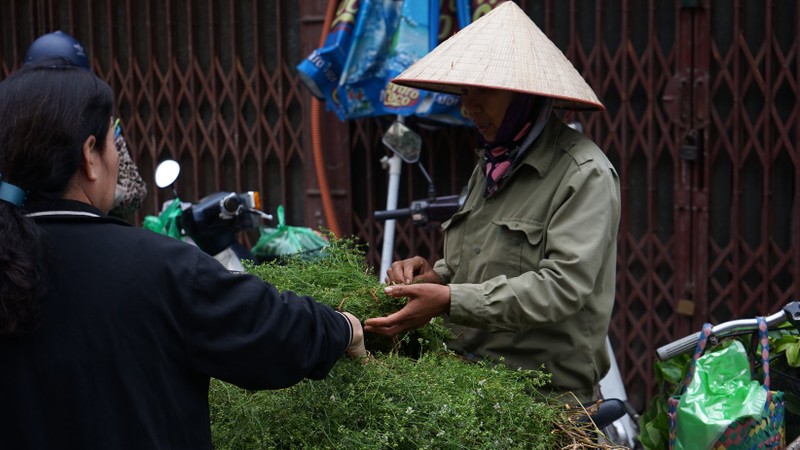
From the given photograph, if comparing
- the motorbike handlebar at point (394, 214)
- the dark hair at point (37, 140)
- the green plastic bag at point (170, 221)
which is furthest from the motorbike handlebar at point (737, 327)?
the green plastic bag at point (170, 221)

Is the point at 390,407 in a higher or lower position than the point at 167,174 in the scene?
lower

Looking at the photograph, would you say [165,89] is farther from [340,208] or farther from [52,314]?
[52,314]

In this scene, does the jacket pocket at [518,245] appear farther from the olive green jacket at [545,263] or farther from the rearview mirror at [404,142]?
the rearview mirror at [404,142]

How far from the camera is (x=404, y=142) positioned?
4703 mm

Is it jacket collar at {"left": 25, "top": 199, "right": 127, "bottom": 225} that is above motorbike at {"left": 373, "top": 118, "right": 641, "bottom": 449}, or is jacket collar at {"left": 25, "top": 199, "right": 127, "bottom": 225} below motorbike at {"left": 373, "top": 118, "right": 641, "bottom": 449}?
above

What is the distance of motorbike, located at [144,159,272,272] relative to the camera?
419 cm

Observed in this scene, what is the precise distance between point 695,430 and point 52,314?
1626mm

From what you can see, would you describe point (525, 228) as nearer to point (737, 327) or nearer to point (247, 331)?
point (737, 327)

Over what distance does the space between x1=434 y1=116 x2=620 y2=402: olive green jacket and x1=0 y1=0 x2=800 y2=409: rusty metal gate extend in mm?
2069

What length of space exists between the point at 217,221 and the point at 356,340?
2.16 metres

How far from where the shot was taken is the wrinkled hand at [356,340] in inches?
85.4

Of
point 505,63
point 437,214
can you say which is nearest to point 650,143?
point 437,214

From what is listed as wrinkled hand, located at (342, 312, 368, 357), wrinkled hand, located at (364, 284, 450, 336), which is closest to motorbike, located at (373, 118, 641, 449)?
wrinkled hand, located at (364, 284, 450, 336)

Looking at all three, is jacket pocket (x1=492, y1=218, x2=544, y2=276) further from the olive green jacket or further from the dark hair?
the dark hair
